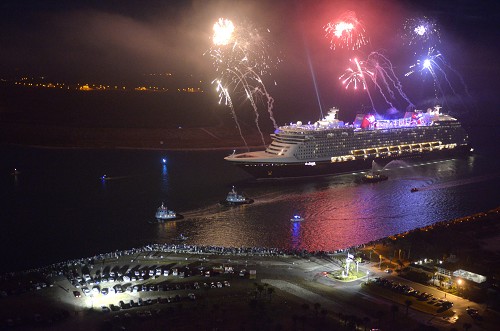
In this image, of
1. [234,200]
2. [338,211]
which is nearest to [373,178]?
[338,211]

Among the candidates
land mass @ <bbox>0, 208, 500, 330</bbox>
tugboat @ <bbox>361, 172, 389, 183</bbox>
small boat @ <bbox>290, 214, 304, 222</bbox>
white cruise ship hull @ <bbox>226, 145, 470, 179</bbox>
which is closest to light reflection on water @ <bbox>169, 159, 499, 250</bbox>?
small boat @ <bbox>290, 214, 304, 222</bbox>

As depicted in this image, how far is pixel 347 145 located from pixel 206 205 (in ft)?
59.2

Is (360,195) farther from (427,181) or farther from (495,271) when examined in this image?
(495,271)

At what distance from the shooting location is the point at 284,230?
27188 mm

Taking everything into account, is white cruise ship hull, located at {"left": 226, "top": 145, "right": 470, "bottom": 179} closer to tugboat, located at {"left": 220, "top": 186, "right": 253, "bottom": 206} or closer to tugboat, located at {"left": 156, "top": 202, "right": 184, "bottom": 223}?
tugboat, located at {"left": 220, "top": 186, "right": 253, "bottom": 206}

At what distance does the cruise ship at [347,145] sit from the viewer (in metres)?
41.6

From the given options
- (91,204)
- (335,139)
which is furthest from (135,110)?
(91,204)

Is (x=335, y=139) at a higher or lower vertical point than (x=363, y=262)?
higher

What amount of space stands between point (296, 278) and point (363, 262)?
2.89m

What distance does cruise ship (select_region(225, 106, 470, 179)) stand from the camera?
41.6 meters

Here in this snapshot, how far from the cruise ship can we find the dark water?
56.7 inches

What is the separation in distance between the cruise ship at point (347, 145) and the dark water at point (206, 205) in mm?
1440

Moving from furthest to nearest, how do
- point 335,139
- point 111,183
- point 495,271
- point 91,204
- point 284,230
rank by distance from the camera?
point 335,139
point 111,183
point 91,204
point 284,230
point 495,271

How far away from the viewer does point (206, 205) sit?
31.8 meters
